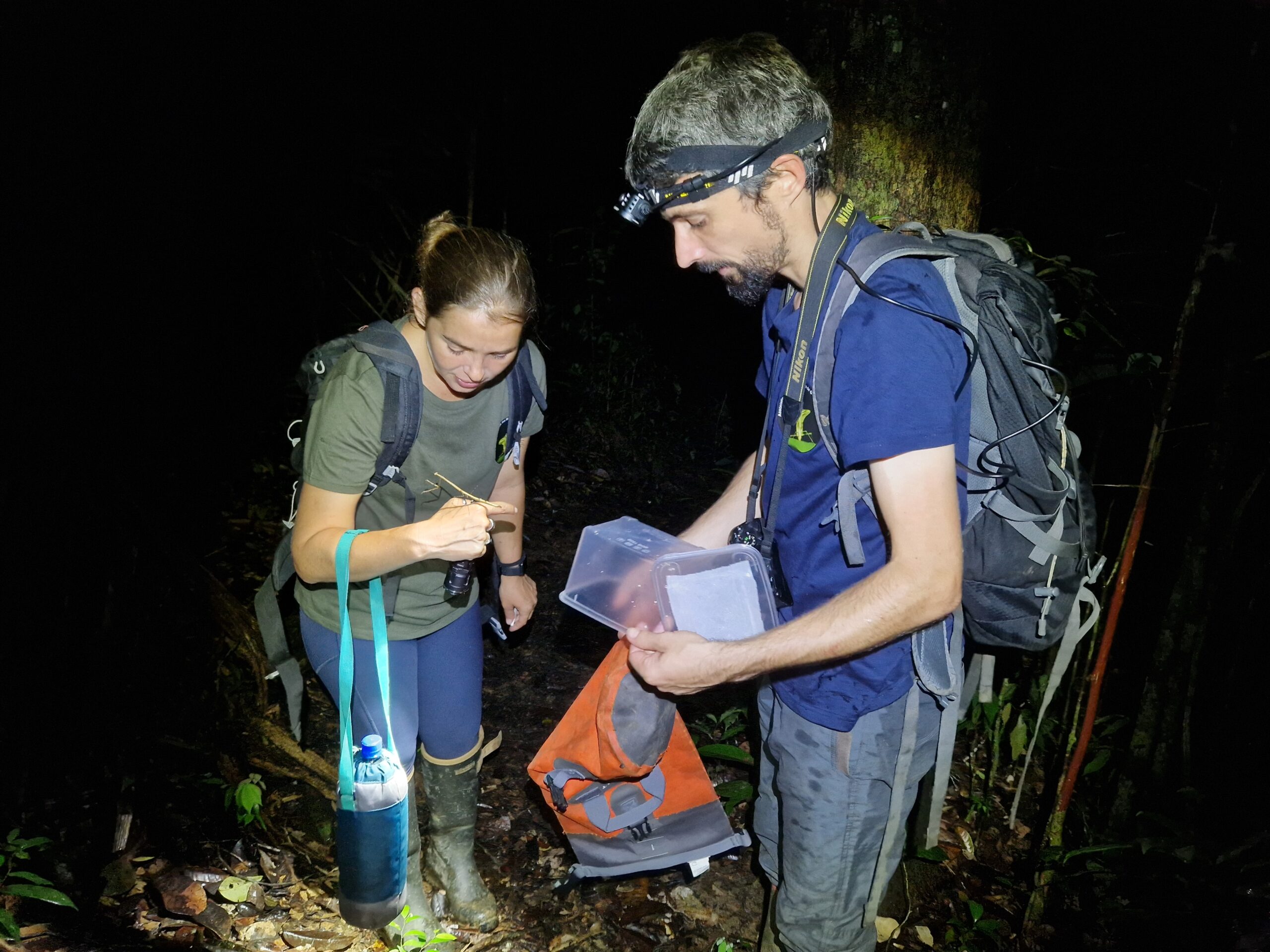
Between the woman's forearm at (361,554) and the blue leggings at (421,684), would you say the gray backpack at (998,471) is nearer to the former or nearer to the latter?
the woman's forearm at (361,554)

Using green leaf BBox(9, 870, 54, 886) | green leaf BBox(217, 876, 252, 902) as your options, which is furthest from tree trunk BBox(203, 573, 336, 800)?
green leaf BBox(9, 870, 54, 886)

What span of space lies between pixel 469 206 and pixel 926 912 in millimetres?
5285

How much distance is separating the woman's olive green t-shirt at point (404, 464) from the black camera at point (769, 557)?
91cm

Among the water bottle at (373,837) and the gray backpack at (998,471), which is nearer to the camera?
the gray backpack at (998,471)

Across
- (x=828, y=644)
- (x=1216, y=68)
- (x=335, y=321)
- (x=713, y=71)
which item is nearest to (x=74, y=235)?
(x=335, y=321)

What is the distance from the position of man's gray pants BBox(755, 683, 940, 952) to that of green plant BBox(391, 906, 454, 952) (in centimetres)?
142

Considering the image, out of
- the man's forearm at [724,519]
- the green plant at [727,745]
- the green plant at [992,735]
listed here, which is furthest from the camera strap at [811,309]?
the green plant at [992,735]

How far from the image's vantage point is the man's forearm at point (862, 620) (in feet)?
5.85

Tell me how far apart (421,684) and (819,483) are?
1695 millimetres

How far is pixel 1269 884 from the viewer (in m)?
3.09

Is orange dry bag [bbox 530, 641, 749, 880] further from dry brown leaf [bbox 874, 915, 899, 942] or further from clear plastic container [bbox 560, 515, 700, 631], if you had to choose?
dry brown leaf [bbox 874, 915, 899, 942]

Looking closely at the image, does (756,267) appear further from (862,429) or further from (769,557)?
(769,557)

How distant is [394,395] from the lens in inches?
94.2

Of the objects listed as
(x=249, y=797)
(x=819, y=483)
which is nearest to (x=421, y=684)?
(x=249, y=797)
